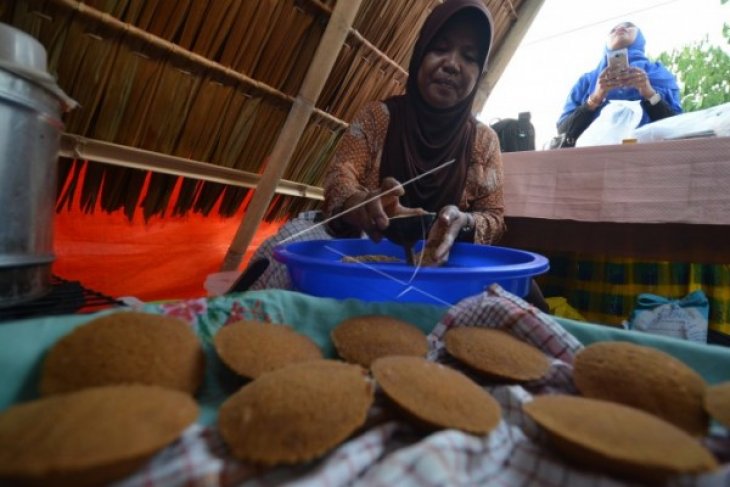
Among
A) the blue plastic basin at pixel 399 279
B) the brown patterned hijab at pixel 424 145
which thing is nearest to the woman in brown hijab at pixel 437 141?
the brown patterned hijab at pixel 424 145

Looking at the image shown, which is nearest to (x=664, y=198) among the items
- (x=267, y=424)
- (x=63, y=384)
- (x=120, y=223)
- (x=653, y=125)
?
(x=653, y=125)

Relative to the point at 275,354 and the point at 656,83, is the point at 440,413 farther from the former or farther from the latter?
the point at 656,83

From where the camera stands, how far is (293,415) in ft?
0.96

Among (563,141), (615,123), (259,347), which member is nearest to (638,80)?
(615,123)

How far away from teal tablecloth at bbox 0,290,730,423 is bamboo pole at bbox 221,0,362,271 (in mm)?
927

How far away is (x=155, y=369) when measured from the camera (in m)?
0.35

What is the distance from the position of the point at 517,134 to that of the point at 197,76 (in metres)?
1.36

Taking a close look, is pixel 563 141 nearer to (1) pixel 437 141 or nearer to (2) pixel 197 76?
(1) pixel 437 141

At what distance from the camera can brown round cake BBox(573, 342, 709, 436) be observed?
0.35 metres

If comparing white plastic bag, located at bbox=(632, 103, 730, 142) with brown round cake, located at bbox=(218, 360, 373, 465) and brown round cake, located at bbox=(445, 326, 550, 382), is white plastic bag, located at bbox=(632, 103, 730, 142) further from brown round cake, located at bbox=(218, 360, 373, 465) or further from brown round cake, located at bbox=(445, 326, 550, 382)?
brown round cake, located at bbox=(218, 360, 373, 465)

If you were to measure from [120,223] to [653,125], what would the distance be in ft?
5.94

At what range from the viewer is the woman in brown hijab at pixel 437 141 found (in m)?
1.03

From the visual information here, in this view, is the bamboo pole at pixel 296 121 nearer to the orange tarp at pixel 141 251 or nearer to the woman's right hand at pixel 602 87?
the orange tarp at pixel 141 251

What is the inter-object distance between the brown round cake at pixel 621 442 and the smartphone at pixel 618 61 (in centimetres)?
165
